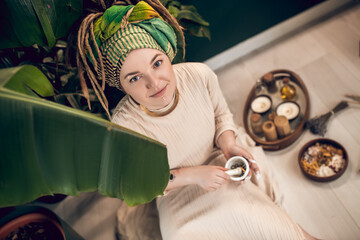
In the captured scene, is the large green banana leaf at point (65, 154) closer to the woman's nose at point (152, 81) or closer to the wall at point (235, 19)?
the woman's nose at point (152, 81)

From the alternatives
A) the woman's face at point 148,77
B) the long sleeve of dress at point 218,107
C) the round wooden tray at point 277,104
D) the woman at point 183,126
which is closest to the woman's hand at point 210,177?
the woman at point 183,126

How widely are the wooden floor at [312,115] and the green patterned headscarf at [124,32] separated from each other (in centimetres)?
114

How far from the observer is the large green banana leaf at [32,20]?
632mm

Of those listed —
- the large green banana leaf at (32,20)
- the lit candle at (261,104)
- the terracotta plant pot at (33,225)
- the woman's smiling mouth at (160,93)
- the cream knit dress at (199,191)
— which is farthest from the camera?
the lit candle at (261,104)

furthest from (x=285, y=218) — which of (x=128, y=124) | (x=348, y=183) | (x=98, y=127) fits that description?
(x=98, y=127)

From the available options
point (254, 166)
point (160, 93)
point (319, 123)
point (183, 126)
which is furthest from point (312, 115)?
point (160, 93)

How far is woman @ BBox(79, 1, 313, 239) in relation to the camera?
791mm

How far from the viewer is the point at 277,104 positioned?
68.4 inches

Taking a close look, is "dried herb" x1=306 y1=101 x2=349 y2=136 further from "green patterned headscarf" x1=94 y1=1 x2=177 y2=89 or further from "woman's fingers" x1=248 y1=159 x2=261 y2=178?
Result: "green patterned headscarf" x1=94 y1=1 x2=177 y2=89

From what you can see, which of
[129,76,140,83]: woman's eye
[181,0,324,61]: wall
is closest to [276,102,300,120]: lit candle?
[181,0,324,61]: wall

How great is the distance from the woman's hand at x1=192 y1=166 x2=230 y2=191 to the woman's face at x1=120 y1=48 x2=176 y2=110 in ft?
1.15

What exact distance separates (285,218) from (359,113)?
3.24 feet

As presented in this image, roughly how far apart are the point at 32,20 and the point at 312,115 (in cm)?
163

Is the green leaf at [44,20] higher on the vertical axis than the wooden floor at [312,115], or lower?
higher
